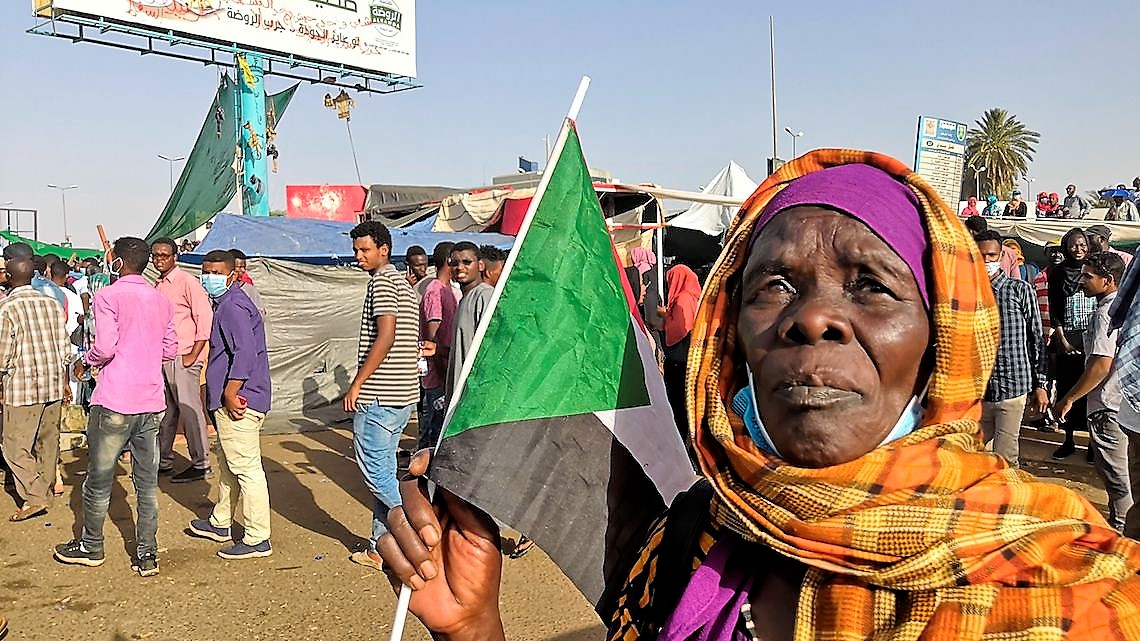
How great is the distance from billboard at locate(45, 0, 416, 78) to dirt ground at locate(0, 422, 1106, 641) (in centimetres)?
1629

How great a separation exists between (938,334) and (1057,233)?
44.1 feet

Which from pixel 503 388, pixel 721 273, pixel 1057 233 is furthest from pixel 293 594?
pixel 1057 233

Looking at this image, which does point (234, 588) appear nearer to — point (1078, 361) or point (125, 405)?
point (125, 405)

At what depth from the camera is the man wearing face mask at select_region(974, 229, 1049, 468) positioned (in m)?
5.25

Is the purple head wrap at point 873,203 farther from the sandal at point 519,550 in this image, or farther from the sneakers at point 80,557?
the sneakers at point 80,557

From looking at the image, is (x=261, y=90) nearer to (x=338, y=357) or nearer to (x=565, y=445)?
(x=338, y=357)

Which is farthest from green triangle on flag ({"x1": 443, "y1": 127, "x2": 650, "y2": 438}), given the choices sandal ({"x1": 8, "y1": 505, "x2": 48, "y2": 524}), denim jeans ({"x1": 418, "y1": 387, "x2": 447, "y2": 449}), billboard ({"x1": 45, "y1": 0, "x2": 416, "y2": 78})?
billboard ({"x1": 45, "y1": 0, "x2": 416, "y2": 78})

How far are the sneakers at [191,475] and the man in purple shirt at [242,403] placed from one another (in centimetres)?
189

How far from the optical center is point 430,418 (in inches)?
256

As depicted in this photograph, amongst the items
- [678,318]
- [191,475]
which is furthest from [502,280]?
[191,475]

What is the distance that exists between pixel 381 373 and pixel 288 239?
666 centimetres

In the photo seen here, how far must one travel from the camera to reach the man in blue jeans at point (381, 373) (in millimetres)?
4848

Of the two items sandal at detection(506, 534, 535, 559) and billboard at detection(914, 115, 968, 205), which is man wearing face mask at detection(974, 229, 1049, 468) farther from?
billboard at detection(914, 115, 968, 205)

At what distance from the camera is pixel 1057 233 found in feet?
41.4
